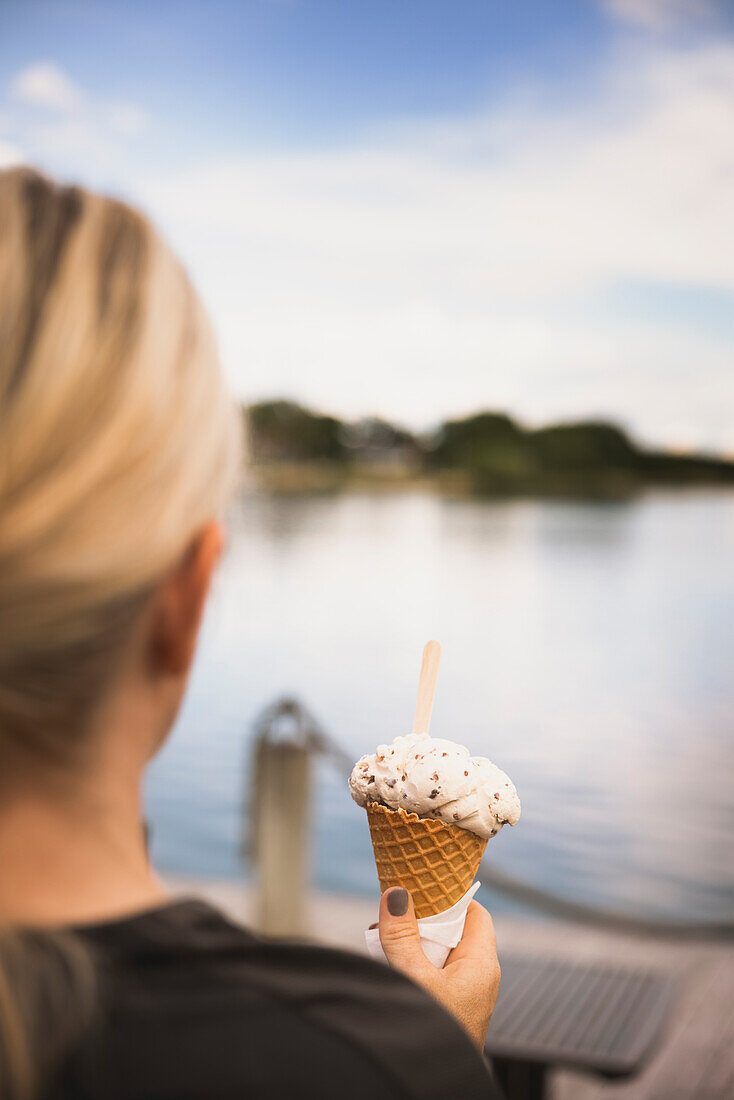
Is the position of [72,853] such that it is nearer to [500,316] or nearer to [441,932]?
[441,932]

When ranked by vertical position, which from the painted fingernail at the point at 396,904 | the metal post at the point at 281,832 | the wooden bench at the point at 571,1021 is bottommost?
the metal post at the point at 281,832

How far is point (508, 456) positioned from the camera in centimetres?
1533

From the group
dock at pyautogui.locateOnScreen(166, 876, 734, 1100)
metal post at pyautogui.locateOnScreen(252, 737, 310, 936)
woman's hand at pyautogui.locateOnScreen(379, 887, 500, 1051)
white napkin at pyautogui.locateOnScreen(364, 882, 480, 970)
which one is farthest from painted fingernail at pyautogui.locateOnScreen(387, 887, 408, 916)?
metal post at pyautogui.locateOnScreen(252, 737, 310, 936)

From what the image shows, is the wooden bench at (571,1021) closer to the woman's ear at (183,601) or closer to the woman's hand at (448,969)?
the woman's hand at (448,969)

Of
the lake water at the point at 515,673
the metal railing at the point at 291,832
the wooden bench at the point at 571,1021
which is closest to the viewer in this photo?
the wooden bench at the point at 571,1021

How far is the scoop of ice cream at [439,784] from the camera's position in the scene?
4.03 ft

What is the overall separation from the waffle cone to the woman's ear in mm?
675

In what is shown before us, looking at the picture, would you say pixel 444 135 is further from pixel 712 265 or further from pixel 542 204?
pixel 712 265

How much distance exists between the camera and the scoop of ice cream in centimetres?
123

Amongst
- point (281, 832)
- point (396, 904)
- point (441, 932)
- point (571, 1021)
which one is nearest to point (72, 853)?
point (396, 904)

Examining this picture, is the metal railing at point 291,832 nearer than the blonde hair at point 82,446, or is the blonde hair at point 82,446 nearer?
the blonde hair at point 82,446

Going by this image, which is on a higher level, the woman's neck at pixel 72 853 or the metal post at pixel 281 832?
the woman's neck at pixel 72 853

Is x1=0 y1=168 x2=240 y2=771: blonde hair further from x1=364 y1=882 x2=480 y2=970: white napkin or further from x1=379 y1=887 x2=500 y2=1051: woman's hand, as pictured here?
x1=364 y1=882 x2=480 y2=970: white napkin

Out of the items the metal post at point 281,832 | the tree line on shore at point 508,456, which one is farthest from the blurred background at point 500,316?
the metal post at point 281,832
